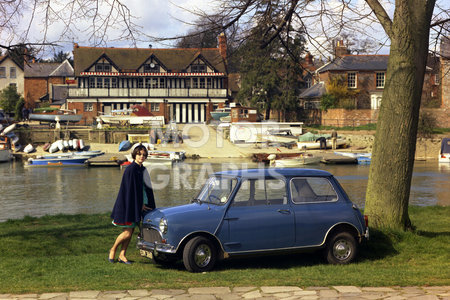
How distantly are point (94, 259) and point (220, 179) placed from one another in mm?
2556

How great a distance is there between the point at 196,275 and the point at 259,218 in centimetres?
139

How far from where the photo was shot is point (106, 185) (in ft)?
111

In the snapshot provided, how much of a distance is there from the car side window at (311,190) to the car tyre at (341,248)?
0.66 meters

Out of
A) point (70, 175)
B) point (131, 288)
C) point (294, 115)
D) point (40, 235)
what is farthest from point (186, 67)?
point (131, 288)

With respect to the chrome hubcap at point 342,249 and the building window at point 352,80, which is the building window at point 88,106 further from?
the chrome hubcap at point 342,249

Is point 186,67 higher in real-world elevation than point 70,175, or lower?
higher

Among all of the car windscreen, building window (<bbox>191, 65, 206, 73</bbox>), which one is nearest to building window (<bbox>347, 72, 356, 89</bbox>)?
building window (<bbox>191, 65, 206, 73</bbox>)

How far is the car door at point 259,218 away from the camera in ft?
29.2

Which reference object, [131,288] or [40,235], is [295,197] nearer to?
[131,288]

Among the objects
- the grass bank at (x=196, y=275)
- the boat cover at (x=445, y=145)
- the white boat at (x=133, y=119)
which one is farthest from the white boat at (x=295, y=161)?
the grass bank at (x=196, y=275)

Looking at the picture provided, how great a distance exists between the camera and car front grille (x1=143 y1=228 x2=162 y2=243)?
29.1 ft

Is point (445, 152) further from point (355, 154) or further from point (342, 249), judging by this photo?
point (342, 249)

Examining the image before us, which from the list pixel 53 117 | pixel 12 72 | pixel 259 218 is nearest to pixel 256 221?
pixel 259 218

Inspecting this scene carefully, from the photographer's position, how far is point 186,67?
72312 millimetres
